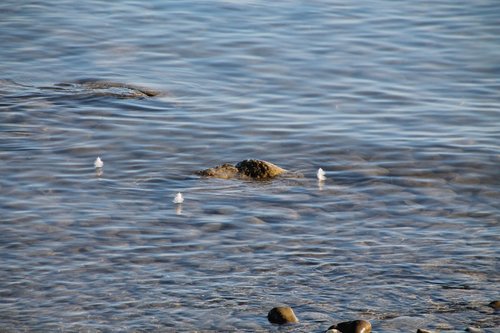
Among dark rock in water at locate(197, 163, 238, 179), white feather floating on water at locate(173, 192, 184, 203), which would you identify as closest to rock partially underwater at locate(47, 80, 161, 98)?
dark rock in water at locate(197, 163, 238, 179)

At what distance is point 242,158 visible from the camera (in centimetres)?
1108

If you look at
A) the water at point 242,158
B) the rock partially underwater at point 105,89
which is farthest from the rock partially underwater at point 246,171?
the rock partially underwater at point 105,89

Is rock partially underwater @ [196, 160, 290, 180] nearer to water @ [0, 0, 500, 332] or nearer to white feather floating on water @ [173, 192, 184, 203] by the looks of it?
water @ [0, 0, 500, 332]

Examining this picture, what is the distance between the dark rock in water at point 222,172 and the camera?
10.3m

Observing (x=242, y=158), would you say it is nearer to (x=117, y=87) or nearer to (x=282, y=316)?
(x=117, y=87)

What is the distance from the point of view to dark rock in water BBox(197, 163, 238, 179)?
33.7 feet

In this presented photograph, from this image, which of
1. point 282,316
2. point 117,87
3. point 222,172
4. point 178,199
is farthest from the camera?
point 117,87

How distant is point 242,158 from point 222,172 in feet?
2.68

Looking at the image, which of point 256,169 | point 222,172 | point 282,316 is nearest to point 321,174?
point 256,169

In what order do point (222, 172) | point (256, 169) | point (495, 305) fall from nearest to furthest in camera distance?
point (495, 305)
point (256, 169)
point (222, 172)

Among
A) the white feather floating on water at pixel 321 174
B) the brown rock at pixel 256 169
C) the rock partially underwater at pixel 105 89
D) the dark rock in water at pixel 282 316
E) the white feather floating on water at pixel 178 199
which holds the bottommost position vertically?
the dark rock in water at pixel 282 316

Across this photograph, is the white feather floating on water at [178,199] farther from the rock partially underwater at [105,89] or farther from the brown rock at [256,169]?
the rock partially underwater at [105,89]

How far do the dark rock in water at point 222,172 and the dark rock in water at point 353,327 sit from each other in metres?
3.85

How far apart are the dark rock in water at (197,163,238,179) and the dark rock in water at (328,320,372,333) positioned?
3848 millimetres
